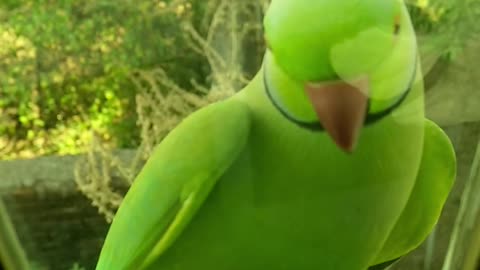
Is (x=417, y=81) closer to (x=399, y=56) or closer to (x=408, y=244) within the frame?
(x=399, y=56)

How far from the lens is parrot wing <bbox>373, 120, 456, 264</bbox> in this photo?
390 mm

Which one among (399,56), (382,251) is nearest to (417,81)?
(399,56)

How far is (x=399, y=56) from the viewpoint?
0.31 m

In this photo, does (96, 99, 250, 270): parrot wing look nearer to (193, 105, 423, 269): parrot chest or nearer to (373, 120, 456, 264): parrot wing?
(193, 105, 423, 269): parrot chest

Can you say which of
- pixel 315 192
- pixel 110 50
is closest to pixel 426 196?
pixel 315 192

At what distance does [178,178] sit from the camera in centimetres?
34

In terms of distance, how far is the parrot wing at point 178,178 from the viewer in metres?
0.34

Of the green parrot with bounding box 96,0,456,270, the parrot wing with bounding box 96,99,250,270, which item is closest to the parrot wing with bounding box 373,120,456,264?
the green parrot with bounding box 96,0,456,270

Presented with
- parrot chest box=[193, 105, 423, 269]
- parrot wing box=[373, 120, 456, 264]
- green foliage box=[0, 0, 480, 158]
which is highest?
green foliage box=[0, 0, 480, 158]

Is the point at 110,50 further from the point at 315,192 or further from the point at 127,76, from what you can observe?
the point at 315,192

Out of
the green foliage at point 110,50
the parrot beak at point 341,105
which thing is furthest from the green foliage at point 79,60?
the parrot beak at point 341,105

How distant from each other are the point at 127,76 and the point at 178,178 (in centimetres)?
9

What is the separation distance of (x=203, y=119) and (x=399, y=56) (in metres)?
0.10

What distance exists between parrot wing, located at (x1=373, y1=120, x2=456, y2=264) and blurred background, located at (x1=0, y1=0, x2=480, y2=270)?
2 centimetres
